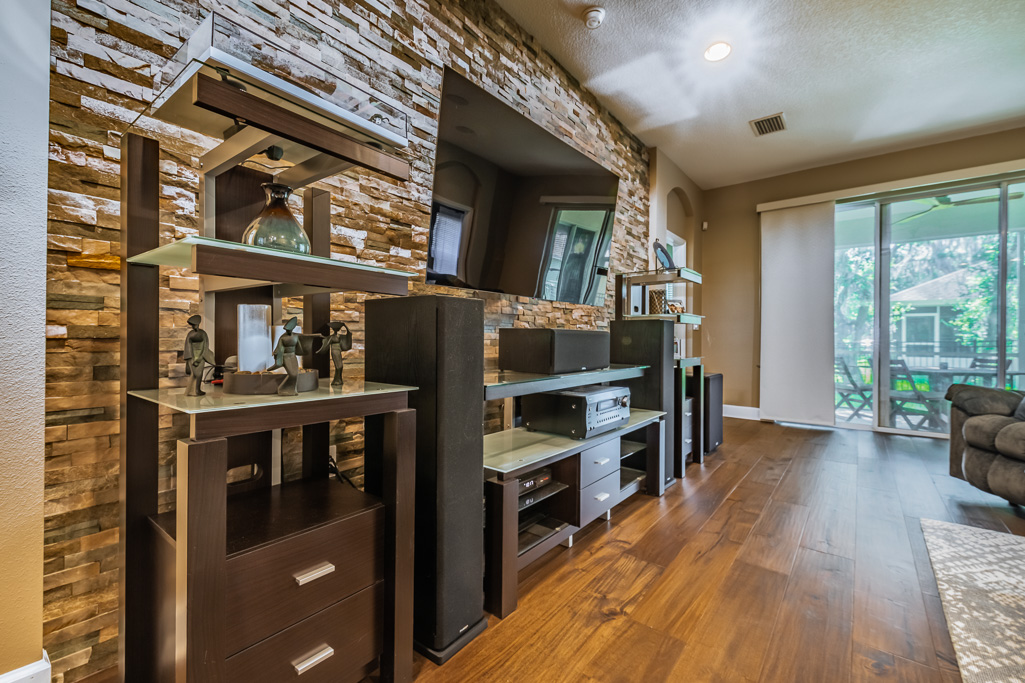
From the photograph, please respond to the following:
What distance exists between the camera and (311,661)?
3.43ft

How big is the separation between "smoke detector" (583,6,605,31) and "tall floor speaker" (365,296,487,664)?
2.11 meters

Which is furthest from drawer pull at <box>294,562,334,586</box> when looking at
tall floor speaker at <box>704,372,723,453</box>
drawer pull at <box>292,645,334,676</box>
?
tall floor speaker at <box>704,372,723,453</box>

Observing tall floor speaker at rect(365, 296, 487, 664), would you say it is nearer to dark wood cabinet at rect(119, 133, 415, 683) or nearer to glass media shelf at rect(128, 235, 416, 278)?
dark wood cabinet at rect(119, 133, 415, 683)

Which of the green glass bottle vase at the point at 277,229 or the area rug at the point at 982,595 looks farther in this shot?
the area rug at the point at 982,595

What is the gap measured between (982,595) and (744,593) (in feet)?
2.91

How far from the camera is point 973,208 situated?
14.0 feet

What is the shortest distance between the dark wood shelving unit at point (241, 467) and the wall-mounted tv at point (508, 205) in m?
0.71

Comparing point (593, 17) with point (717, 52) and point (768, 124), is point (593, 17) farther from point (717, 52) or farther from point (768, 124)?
point (768, 124)

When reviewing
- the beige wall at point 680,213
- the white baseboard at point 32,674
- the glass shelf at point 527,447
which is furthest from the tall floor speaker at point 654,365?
the white baseboard at point 32,674

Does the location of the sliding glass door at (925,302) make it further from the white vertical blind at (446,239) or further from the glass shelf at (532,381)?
the white vertical blind at (446,239)

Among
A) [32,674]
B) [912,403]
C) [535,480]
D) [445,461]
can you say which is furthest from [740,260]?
[32,674]

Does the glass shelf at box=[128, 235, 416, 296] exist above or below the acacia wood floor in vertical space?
above

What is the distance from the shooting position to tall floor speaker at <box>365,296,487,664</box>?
4.31 ft

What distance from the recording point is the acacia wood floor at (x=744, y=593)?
4.32ft
